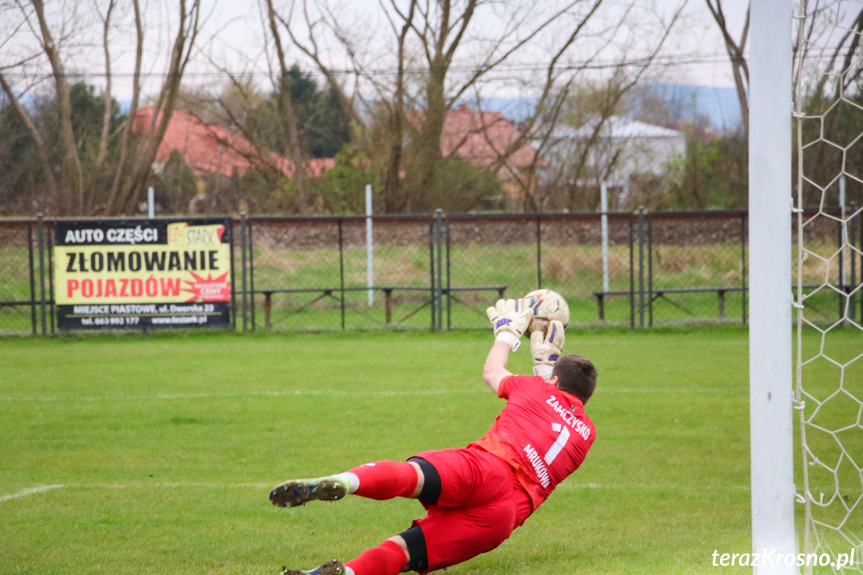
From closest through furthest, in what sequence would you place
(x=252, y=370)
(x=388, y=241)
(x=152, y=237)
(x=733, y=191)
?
(x=252, y=370) < (x=152, y=237) < (x=388, y=241) < (x=733, y=191)

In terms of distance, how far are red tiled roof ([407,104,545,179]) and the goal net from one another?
955 centimetres

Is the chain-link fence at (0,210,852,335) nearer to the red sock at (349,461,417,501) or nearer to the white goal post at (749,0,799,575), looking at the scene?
the red sock at (349,461,417,501)

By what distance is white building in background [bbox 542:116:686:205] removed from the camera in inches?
1154

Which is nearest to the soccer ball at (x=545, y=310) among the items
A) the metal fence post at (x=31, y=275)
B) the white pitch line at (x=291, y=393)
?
the white pitch line at (x=291, y=393)

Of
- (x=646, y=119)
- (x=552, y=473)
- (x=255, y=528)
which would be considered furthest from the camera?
(x=646, y=119)

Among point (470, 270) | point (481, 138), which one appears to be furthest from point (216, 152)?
point (470, 270)

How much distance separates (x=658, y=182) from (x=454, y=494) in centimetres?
2749

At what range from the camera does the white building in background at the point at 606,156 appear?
96.2 ft

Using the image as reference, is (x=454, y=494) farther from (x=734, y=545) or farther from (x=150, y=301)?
(x=150, y=301)

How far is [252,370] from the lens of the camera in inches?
501

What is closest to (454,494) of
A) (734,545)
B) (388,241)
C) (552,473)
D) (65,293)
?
(552,473)

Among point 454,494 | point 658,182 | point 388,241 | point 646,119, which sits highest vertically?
point 646,119

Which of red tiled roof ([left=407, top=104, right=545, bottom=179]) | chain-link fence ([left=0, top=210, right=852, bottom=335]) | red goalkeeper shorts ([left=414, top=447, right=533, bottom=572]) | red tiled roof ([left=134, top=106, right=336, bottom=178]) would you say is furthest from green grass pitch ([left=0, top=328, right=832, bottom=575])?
red tiled roof ([left=134, top=106, right=336, bottom=178])

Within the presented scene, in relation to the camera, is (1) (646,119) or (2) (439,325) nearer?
(2) (439,325)
